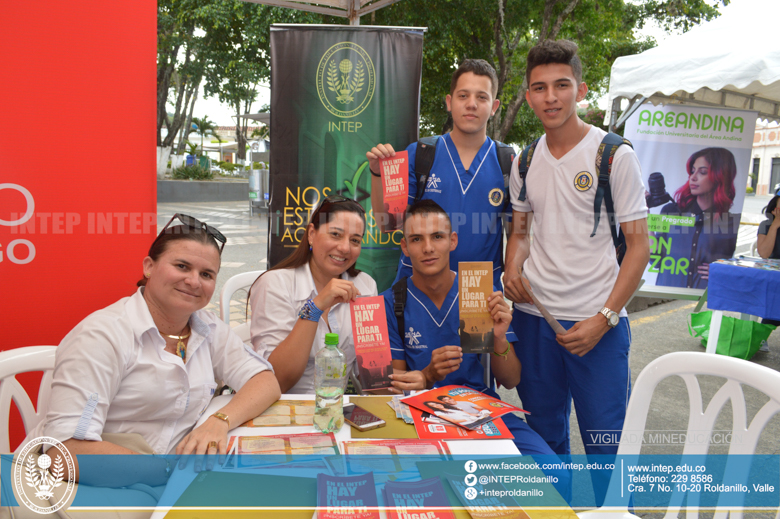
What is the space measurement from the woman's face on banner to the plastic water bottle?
17.9ft

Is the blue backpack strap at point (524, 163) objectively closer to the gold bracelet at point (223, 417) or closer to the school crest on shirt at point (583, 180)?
the school crest on shirt at point (583, 180)

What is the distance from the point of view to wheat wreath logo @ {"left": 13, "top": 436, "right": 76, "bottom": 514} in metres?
1.23

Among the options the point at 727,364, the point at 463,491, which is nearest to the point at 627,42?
the point at 727,364

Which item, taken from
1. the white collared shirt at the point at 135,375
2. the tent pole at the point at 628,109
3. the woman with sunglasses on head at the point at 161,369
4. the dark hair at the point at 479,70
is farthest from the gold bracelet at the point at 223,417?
the tent pole at the point at 628,109

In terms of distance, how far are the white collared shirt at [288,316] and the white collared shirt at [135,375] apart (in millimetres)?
376

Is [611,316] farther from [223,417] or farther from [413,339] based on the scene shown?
[223,417]

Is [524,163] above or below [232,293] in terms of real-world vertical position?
above

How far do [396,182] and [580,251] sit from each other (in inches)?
36.1

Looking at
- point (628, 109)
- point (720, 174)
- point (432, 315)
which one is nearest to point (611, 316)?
point (432, 315)

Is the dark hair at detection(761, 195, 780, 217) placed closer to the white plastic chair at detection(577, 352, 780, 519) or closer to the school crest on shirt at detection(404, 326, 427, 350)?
the white plastic chair at detection(577, 352, 780, 519)

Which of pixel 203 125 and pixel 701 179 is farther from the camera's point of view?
pixel 203 125

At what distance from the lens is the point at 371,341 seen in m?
1.75

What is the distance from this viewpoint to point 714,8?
10.2 m

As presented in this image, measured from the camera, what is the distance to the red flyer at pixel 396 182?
2473 mm
